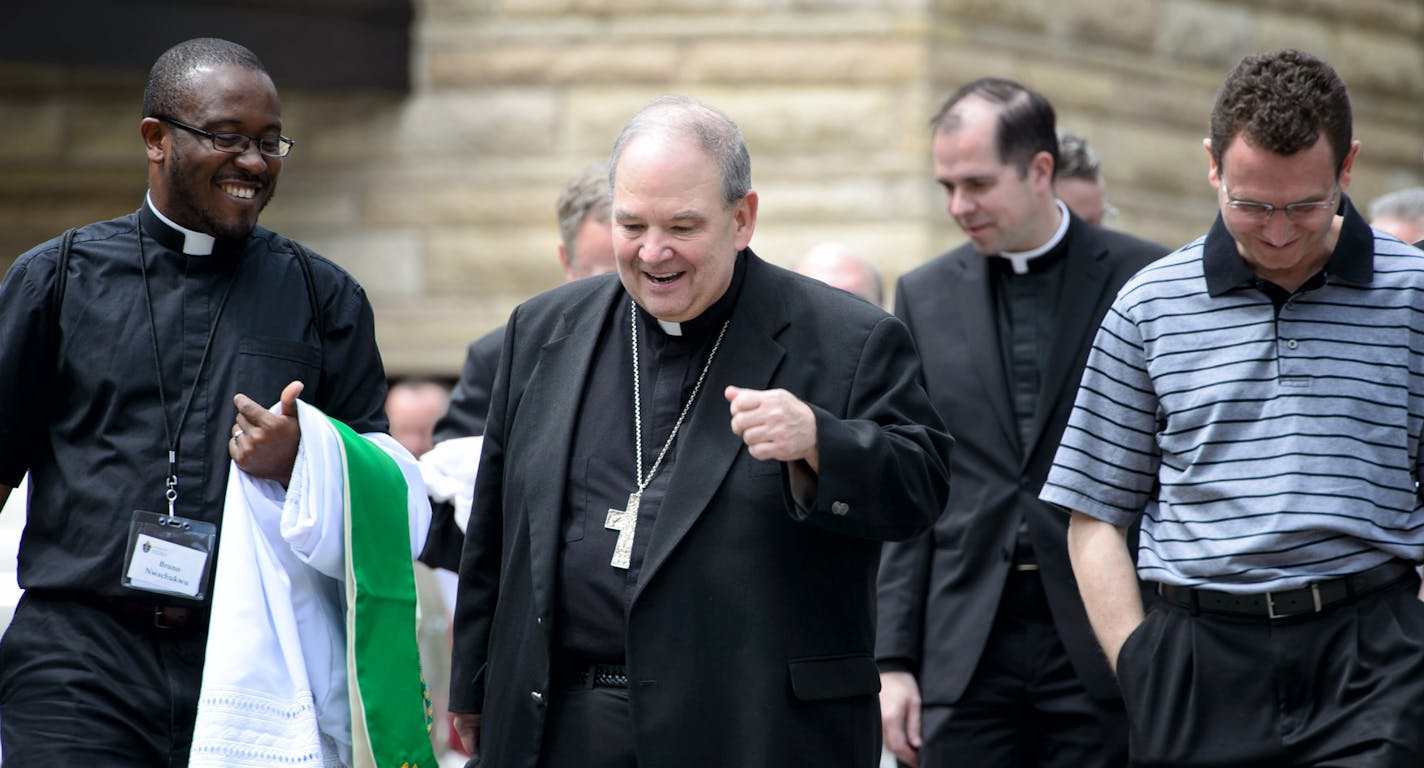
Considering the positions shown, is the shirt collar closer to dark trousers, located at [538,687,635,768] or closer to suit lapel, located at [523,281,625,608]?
suit lapel, located at [523,281,625,608]

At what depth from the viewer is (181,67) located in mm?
4574

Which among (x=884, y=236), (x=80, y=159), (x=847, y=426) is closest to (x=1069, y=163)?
(x=884, y=236)

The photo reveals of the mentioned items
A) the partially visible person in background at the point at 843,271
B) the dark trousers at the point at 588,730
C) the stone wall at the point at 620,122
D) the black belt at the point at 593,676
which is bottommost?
the dark trousers at the point at 588,730

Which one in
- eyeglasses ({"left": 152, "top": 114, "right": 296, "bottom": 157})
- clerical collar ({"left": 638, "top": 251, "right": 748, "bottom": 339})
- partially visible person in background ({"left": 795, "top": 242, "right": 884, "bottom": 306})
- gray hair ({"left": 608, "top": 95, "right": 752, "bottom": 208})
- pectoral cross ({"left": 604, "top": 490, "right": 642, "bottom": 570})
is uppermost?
partially visible person in background ({"left": 795, "top": 242, "right": 884, "bottom": 306})

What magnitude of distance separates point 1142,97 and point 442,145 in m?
3.48

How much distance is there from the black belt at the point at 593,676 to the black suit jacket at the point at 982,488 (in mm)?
1512

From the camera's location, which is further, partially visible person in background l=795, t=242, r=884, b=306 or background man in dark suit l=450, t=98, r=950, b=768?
partially visible person in background l=795, t=242, r=884, b=306

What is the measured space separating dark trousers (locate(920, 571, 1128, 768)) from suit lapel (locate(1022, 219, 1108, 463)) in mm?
427

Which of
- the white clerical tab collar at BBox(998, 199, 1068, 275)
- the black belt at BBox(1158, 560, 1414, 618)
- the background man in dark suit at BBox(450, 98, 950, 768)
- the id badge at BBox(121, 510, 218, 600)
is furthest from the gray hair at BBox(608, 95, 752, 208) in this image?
the white clerical tab collar at BBox(998, 199, 1068, 275)

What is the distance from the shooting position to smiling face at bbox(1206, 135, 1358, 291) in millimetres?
4074

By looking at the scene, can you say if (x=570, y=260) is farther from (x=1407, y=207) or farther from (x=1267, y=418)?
(x=1407, y=207)

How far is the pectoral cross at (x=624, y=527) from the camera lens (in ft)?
13.4

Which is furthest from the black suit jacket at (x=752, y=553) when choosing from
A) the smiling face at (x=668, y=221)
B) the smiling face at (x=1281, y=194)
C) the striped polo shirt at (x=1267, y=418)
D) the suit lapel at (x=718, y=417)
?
the smiling face at (x=1281, y=194)

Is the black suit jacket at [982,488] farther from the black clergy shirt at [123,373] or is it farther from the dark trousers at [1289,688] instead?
the black clergy shirt at [123,373]
